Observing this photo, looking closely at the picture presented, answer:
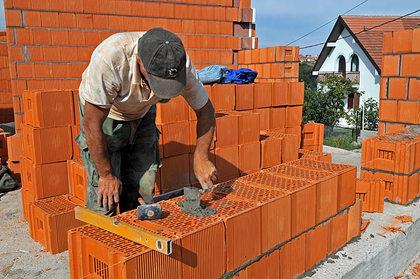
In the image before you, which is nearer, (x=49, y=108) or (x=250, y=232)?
(x=250, y=232)

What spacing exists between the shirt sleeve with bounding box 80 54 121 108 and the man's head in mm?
229

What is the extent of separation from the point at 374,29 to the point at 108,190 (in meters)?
20.6

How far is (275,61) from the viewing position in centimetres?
916

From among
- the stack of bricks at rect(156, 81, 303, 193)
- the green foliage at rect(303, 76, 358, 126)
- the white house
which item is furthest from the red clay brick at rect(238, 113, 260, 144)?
the white house

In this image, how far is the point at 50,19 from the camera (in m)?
6.84

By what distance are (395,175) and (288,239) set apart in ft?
8.78

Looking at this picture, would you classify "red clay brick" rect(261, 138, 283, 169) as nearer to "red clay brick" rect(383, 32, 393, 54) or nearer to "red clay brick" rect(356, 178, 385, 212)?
"red clay brick" rect(356, 178, 385, 212)

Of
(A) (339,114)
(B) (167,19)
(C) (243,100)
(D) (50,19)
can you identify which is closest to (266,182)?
(C) (243,100)

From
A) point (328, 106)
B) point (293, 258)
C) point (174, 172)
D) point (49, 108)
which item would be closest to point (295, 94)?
point (174, 172)

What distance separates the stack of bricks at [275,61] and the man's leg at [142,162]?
6482mm

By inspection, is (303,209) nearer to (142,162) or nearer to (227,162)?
(142,162)

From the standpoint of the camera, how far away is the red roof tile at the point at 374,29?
1911cm

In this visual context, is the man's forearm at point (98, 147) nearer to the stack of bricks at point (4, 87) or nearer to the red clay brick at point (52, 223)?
the red clay brick at point (52, 223)

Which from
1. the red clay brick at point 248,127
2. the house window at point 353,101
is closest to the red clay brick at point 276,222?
the red clay brick at point 248,127
